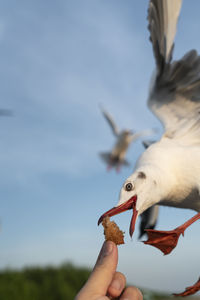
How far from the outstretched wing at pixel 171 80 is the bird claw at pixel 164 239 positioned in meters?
0.79

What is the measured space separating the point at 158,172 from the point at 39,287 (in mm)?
5737

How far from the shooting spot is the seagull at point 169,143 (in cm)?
180

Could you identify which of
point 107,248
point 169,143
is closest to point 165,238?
point 107,248

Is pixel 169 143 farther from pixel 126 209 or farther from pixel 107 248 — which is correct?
pixel 107 248

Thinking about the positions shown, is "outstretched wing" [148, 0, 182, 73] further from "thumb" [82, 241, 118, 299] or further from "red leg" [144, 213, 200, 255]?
"thumb" [82, 241, 118, 299]

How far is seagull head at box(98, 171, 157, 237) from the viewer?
1718 millimetres

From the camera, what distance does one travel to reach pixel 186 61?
2430 millimetres

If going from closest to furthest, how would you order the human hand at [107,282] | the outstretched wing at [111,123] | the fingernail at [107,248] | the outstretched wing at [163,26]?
the human hand at [107,282], the fingernail at [107,248], the outstretched wing at [163,26], the outstretched wing at [111,123]

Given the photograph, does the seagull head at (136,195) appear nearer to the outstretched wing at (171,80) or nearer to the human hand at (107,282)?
the human hand at (107,282)

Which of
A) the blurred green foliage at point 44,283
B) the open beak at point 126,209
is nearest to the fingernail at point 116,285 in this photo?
the open beak at point 126,209

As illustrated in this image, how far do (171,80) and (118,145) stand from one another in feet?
33.7

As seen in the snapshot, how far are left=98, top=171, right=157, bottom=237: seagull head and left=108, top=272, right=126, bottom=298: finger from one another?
30 centimetres

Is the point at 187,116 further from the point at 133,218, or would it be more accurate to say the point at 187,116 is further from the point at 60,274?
the point at 60,274

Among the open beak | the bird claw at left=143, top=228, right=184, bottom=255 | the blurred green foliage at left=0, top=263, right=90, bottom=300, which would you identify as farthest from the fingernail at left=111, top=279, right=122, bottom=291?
the blurred green foliage at left=0, top=263, right=90, bottom=300
